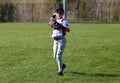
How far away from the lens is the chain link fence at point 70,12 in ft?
215

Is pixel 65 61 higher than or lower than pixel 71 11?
higher

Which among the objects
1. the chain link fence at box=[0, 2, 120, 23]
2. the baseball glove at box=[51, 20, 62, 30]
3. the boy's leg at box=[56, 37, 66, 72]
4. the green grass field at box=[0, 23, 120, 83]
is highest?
the baseball glove at box=[51, 20, 62, 30]

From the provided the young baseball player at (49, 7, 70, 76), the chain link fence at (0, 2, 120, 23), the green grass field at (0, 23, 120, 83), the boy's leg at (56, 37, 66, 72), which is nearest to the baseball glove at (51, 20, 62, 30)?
the young baseball player at (49, 7, 70, 76)

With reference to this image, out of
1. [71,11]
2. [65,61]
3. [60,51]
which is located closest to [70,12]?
[71,11]

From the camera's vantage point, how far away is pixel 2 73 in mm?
12297

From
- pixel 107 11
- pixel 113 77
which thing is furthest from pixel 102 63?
pixel 107 11

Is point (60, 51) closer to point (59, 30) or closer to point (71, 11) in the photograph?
point (59, 30)

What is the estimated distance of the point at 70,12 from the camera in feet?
221

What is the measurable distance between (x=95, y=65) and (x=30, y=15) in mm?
55425

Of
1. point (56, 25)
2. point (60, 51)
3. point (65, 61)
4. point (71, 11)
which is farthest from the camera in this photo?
point (71, 11)

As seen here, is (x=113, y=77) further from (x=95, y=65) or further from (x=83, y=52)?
(x=83, y=52)

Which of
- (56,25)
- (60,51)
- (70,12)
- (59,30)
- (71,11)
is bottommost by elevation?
(70,12)

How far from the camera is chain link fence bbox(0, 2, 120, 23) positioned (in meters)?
65.6

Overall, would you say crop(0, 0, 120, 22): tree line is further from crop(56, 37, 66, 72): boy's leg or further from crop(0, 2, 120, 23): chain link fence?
crop(56, 37, 66, 72): boy's leg
